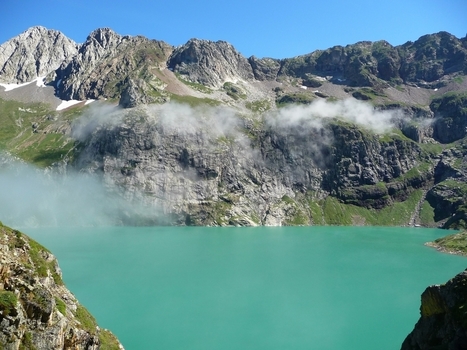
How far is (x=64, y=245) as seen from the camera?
290 ft

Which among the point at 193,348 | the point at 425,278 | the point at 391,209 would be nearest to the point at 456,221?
the point at 391,209

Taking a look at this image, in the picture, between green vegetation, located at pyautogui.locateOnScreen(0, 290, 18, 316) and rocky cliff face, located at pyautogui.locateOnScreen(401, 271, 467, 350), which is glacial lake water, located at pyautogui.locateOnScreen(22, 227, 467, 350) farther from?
green vegetation, located at pyautogui.locateOnScreen(0, 290, 18, 316)

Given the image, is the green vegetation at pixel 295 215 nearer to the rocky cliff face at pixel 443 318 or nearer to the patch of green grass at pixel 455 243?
the patch of green grass at pixel 455 243

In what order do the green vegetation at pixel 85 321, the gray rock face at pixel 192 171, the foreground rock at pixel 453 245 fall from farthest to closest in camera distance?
the gray rock face at pixel 192 171 → the foreground rock at pixel 453 245 → the green vegetation at pixel 85 321

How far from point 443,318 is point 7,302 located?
748 inches

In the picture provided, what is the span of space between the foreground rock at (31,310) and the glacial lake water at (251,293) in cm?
1579

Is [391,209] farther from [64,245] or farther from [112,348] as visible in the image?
[112,348]

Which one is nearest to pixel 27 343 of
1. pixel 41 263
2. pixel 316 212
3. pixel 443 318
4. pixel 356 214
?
pixel 41 263

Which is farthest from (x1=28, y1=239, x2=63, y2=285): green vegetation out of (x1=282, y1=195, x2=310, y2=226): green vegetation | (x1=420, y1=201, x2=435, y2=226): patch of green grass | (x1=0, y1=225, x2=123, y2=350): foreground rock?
(x1=420, y1=201, x2=435, y2=226): patch of green grass

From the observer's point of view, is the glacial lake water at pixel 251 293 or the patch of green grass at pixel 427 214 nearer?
the glacial lake water at pixel 251 293

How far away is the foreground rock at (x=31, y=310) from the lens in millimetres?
12977

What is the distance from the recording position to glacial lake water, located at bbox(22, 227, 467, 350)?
3456cm

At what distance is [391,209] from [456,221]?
3473 centimetres

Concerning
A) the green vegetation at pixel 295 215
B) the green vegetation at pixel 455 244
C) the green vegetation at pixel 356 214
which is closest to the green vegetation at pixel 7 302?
the green vegetation at pixel 455 244
